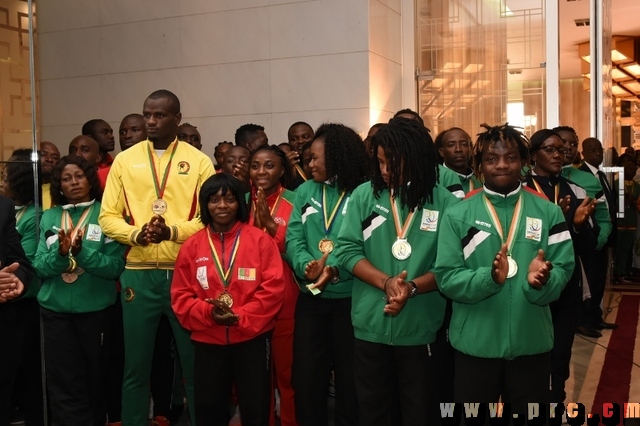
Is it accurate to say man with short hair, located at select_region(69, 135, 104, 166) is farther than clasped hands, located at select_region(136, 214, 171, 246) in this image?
Yes

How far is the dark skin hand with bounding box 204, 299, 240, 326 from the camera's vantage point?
385 cm

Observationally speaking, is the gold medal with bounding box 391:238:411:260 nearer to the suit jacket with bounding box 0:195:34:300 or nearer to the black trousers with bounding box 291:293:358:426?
the black trousers with bounding box 291:293:358:426

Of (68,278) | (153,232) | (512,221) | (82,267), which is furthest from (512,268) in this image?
(68,278)

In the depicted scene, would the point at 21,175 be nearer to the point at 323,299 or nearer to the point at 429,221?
the point at 323,299

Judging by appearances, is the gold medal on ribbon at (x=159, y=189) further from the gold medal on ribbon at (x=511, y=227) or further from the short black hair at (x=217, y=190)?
the gold medal on ribbon at (x=511, y=227)

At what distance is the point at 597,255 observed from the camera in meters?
8.08

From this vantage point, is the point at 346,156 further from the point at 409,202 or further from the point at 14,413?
the point at 14,413

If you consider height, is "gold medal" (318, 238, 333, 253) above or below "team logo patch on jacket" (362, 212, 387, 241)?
below

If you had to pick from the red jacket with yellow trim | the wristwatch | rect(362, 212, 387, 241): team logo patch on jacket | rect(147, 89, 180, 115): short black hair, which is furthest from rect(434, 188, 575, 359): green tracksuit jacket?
rect(147, 89, 180, 115): short black hair

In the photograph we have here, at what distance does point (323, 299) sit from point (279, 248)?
479mm

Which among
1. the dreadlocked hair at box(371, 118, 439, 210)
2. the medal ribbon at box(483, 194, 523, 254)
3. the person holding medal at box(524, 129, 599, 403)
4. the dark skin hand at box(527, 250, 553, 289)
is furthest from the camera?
the person holding medal at box(524, 129, 599, 403)

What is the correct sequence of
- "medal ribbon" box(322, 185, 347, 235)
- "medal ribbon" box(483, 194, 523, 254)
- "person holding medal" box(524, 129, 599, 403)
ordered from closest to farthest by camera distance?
"medal ribbon" box(483, 194, 523, 254), "medal ribbon" box(322, 185, 347, 235), "person holding medal" box(524, 129, 599, 403)

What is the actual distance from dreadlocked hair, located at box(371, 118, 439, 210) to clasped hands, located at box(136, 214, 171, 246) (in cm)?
122

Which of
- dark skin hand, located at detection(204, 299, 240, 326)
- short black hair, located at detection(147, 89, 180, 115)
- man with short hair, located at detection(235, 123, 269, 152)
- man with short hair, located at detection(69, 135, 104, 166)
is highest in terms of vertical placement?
short black hair, located at detection(147, 89, 180, 115)
